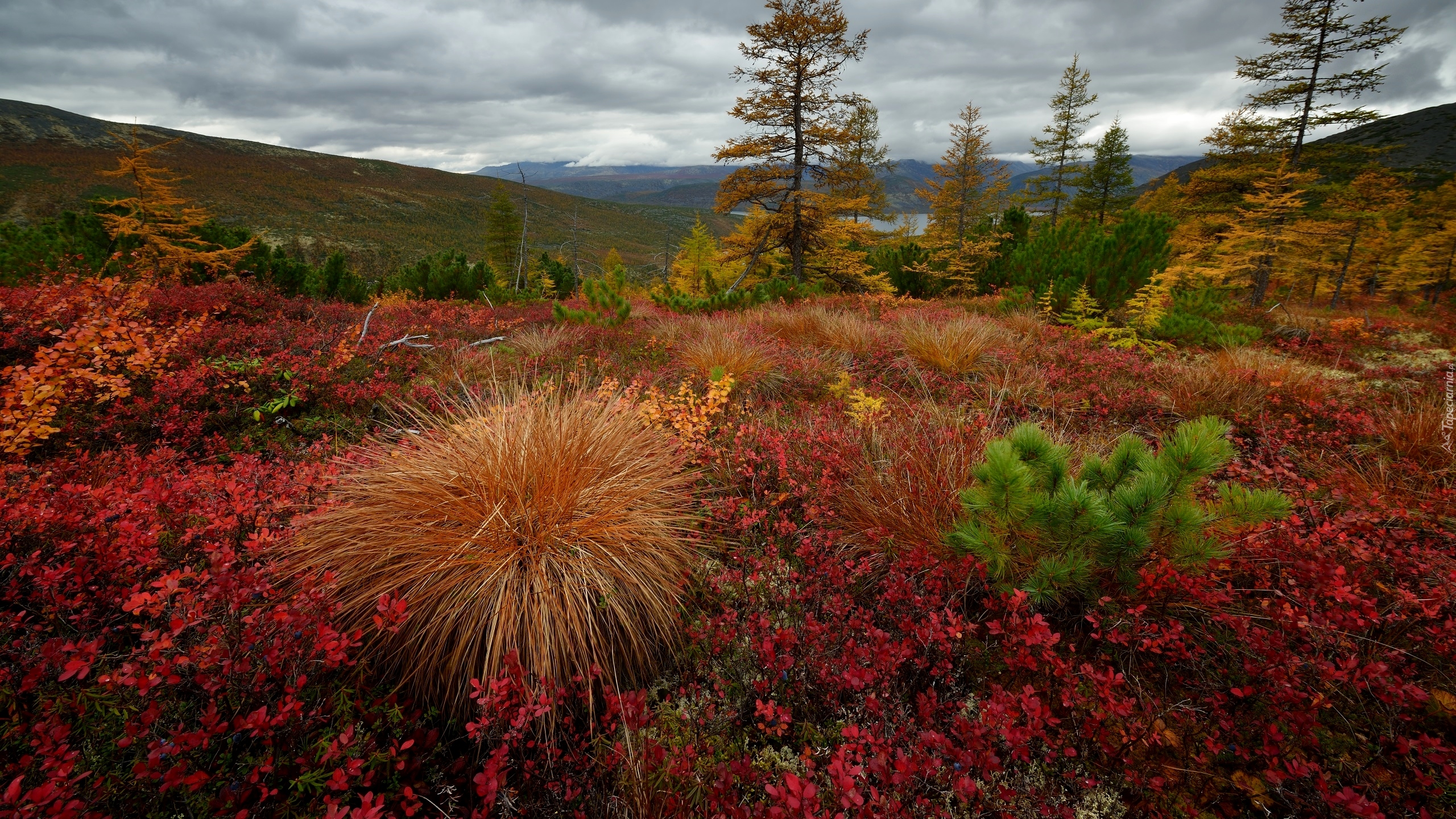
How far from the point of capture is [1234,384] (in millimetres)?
4934

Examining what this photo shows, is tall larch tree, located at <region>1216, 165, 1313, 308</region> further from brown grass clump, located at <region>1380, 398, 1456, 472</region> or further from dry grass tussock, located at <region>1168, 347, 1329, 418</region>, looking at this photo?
brown grass clump, located at <region>1380, 398, 1456, 472</region>

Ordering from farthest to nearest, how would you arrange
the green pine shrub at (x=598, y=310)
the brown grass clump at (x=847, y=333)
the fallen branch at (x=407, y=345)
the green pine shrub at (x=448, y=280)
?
the green pine shrub at (x=448, y=280) → the green pine shrub at (x=598, y=310) → the brown grass clump at (x=847, y=333) → the fallen branch at (x=407, y=345)

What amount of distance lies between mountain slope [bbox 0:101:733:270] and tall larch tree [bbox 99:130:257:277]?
21495mm

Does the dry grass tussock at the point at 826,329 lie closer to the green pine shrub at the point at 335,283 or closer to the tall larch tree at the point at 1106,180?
the green pine shrub at the point at 335,283

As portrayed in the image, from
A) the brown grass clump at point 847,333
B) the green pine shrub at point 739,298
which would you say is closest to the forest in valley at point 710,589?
the brown grass clump at point 847,333

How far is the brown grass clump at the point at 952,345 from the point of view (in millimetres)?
6336

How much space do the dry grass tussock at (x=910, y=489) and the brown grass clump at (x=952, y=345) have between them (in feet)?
9.44

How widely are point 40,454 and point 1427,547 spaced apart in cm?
861

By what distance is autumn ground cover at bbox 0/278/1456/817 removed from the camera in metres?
1.56

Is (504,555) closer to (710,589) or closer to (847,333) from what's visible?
(710,589)

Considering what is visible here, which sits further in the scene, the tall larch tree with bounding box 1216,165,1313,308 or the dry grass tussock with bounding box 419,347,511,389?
the tall larch tree with bounding box 1216,165,1313,308

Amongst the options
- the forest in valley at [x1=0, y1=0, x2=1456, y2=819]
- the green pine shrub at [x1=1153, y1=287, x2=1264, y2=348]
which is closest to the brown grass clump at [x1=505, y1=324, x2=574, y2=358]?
the forest in valley at [x1=0, y1=0, x2=1456, y2=819]

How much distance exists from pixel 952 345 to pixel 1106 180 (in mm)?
33647

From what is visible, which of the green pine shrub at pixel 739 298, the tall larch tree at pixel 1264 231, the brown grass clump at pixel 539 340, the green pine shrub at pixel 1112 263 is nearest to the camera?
the brown grass clump at pixel 539 340
